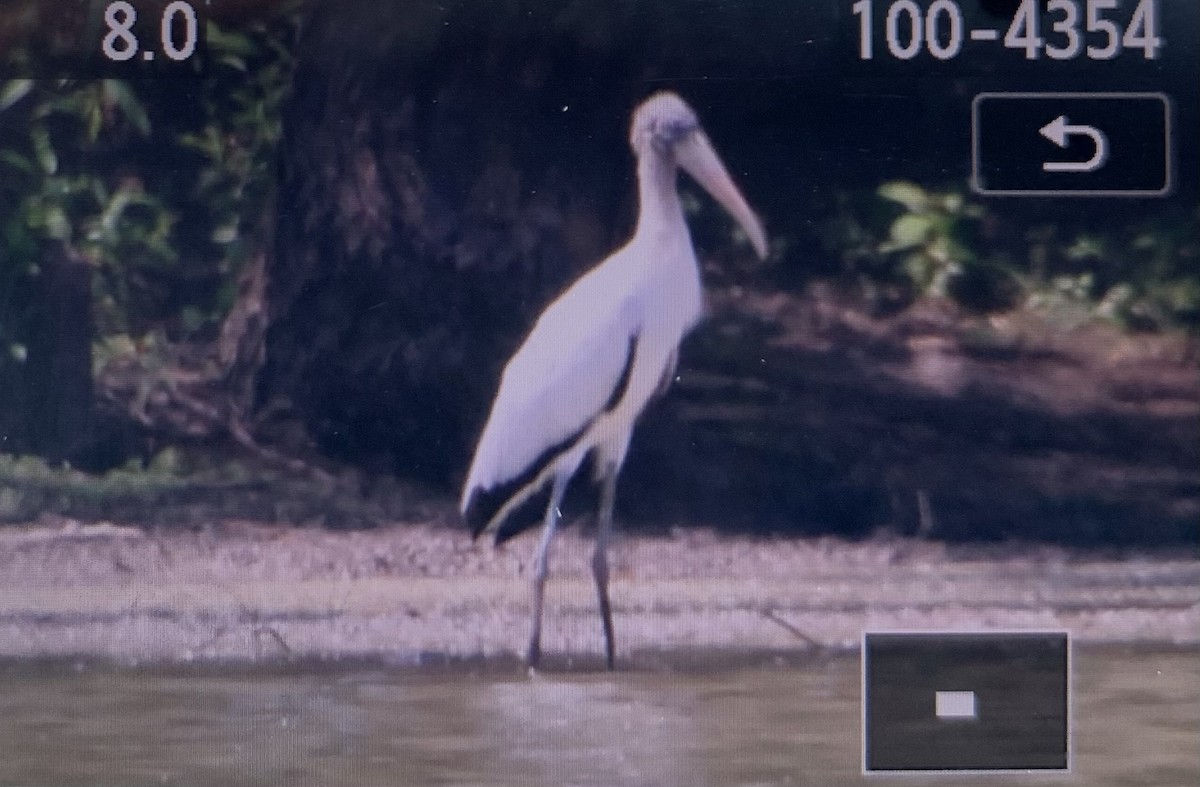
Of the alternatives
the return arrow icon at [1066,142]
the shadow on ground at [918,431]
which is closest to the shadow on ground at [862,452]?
the shadow on ground at [918,431]

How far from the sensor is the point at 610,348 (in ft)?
10.3

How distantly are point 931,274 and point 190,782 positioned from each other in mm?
1325

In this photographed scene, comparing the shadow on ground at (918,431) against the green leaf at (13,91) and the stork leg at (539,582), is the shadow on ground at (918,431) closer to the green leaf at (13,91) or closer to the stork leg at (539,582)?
the stork leg at (539,582)

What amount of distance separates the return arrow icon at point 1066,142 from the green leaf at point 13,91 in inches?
58.2

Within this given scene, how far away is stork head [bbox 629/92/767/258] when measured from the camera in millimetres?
3061

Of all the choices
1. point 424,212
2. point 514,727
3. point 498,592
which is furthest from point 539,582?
point 424,212

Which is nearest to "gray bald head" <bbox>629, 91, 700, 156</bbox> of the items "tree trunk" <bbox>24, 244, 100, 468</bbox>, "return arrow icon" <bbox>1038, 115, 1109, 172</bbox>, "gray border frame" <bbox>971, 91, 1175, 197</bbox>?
"gray border frame" <bbox>971, 91, 1175, 197</bbox>

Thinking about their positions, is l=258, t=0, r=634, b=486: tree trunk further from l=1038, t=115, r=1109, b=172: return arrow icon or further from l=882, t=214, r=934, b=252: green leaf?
l=1038, t=115, r=1109, b=172: return arrow icon

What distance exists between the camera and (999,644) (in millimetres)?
3096

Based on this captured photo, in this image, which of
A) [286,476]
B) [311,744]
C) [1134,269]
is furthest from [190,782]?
[1134,269]

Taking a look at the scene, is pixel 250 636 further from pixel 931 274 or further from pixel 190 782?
pixel 931 274

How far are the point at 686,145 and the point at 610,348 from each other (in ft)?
1.07

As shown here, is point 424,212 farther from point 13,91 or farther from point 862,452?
point 862,452

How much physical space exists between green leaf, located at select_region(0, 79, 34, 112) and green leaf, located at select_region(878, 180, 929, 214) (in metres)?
1.26
